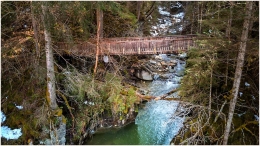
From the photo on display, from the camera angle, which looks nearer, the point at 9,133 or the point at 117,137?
the point at 9,133

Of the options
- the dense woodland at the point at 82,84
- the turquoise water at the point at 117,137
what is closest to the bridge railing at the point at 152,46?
the dense woodland at the point at 82,84

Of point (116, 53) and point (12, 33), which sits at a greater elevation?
point (12, 33)

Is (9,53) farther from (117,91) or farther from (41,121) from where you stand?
(117,91)

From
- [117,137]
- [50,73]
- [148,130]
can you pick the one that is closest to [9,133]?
[50,73]

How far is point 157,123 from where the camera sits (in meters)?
9.92

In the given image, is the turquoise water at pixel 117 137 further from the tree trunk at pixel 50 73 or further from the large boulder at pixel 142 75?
the large boulder at pixel 142 75

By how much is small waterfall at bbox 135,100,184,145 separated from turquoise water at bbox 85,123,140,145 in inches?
11.1

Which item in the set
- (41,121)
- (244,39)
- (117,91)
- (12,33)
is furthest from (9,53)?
(244,39)

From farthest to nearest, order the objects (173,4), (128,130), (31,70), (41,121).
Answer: (173,4) → (128,130) → (31,70) → (41,121)

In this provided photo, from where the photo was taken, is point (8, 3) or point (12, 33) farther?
point (12, 33)

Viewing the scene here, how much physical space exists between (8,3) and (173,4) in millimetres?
21004

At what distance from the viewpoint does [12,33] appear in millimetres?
7484

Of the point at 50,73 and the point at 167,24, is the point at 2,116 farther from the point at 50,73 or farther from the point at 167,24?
the point at 167,24

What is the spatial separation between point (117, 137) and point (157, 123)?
6.04ft
